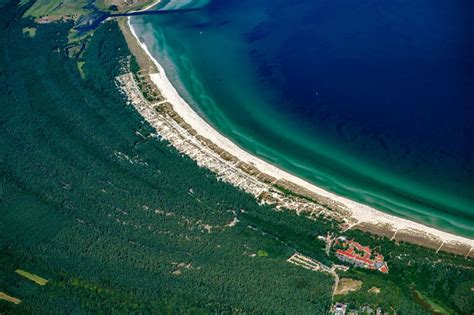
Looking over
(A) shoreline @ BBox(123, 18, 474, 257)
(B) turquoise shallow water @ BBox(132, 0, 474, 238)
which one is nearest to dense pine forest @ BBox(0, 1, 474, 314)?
(A) shoreline @ BBox(123, 18, 474, 257)

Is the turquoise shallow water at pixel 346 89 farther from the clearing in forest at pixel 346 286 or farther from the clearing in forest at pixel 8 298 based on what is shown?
the clearing in forest at pixel 8 298

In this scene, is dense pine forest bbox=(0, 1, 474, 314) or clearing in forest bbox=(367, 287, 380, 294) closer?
dense pine forest bbox=(0, 1, 474, 314)

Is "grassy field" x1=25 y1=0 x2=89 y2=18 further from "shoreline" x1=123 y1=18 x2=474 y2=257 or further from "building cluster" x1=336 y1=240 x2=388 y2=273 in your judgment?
"building cluster" x1=336 y1=240 x2=388 y2=273

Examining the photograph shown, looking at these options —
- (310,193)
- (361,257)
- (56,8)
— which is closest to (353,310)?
(361,257)

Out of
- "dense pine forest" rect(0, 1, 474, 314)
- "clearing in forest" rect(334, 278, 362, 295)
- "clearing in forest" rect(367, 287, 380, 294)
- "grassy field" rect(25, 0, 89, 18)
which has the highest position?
"grassy field" rect(25, 0, 89, 18)

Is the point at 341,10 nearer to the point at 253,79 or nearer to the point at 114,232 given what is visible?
the point at 253,79

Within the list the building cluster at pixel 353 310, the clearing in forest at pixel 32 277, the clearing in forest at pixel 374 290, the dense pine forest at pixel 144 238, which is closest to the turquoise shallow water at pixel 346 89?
the dense pine forest at pixel 144 238
